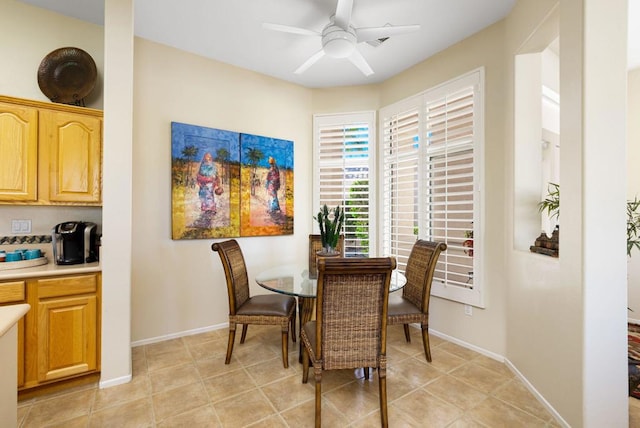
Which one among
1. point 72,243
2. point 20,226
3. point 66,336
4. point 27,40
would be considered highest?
point 27,40

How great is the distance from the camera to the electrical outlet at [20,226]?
7.91 feet

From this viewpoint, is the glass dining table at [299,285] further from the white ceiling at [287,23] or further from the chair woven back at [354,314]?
the white ceiling at [287,23]

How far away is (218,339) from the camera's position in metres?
3.10

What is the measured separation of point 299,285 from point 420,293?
3.71 ft

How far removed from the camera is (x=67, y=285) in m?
2.14

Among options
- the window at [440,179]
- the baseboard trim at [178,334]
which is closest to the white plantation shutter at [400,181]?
the window at [440,179]

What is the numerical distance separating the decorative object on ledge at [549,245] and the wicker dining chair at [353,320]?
4.19ft

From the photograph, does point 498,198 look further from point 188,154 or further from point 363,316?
point 188,154

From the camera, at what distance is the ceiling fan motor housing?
7.50ft

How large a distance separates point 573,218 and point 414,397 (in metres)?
1.60

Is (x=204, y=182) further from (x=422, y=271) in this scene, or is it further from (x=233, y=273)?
(x=422, y=271)

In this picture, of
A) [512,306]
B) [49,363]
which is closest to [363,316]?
[512,306]

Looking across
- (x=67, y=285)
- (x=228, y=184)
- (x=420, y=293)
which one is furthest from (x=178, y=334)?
(x=420, y=293)

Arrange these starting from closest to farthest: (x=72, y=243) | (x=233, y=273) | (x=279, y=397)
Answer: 1. (x=279, y=397)
2. (x=72, y=243)
3. (x=233, y=273)
